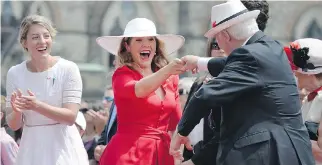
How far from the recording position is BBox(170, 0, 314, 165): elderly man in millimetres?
4113

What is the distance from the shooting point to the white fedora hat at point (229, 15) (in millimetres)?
4320

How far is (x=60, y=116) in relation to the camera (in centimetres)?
529

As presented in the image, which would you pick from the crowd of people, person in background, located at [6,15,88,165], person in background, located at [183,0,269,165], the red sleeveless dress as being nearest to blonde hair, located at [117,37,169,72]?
the crowd of people

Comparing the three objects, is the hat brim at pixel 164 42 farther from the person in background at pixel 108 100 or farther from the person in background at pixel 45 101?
the person in background at pixel 108 100

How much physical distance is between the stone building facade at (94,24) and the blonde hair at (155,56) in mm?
17233

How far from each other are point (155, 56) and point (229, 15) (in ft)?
3.92

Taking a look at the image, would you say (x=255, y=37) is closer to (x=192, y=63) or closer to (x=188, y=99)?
(x=192, y=63)

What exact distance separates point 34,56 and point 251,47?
77.2 inches

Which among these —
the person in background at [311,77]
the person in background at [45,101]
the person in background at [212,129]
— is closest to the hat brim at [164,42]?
the person in background at [45,101]

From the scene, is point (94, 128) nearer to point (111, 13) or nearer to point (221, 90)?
point (221, 90)

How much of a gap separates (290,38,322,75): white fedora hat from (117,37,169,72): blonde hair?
957 millimetres

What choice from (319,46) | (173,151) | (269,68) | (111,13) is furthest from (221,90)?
(111,13)

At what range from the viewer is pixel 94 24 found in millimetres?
26266

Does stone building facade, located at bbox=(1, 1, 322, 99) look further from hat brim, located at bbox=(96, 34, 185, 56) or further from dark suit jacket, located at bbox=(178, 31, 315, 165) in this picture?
dark suit jacket, located at bbox=(178, 31, 315, 165)
